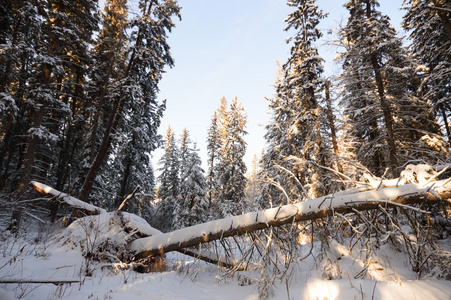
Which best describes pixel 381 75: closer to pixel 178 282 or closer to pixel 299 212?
pixel 299 212

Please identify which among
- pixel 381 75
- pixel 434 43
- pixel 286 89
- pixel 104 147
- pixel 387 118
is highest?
pixel 434 43

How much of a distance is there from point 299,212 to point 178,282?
3076 mm

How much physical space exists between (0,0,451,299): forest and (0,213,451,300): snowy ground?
4 cm

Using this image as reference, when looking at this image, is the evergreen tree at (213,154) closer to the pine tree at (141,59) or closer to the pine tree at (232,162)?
the pine tree at (232,162)

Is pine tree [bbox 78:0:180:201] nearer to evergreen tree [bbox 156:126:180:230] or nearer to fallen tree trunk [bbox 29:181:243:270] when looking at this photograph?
fallen tree trunk [bbox 29:181:243:270]

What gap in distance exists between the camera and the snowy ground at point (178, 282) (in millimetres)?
3174

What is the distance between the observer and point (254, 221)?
4.34m

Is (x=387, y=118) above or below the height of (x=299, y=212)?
above

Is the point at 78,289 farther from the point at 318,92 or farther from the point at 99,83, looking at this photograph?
the point at 99,83

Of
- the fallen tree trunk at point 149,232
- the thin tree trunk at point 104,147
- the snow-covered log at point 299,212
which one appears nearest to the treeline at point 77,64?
the thin tree trunk at point 104,147

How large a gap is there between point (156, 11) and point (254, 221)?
44.2 ft

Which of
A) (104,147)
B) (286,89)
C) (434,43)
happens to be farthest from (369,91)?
(104,147)

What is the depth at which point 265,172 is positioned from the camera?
17953 mm

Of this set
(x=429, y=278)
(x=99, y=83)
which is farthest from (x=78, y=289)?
(x=99, y=83)
